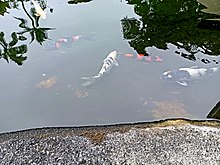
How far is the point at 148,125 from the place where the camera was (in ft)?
9.68

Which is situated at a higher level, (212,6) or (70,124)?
(212,6)

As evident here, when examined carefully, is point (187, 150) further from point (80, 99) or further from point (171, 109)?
point (80, 99)

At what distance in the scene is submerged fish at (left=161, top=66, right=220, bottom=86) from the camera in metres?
3.58

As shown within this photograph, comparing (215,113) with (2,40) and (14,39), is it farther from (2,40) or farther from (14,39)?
(2,40)

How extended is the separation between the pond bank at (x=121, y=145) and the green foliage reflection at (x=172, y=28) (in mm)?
1422

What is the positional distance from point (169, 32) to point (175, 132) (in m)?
2.01

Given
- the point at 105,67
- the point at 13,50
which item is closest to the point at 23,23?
the point at 13,50

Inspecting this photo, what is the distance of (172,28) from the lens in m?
4.57

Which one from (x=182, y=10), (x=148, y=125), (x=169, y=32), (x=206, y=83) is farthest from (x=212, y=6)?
(x=148, y=125)

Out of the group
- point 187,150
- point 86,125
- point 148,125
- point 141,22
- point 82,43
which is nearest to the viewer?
point 187,150

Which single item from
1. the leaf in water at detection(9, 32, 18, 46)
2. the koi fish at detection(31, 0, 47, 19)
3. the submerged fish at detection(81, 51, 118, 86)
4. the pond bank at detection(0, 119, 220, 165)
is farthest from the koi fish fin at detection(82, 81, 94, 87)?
the koi fish at detection(31, 0, 47, 19)

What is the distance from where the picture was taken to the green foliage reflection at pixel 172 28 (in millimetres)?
4234

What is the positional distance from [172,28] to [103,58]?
1.08m

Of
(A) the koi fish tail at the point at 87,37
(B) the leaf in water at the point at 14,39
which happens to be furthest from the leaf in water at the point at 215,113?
(B) the leaf in water at the point at 14,39
